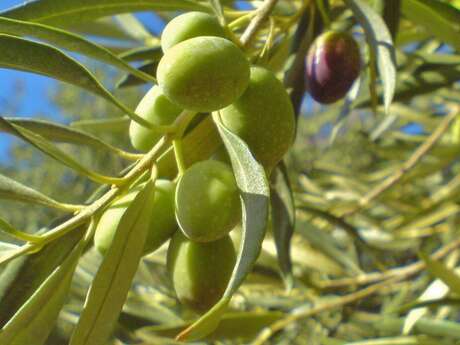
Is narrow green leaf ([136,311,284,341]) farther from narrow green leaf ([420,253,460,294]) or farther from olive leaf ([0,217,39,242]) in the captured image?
olive leaf ([0,217,39,242])

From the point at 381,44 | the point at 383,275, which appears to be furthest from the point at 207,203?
the point at 383,275

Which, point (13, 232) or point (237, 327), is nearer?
point (13, 232)

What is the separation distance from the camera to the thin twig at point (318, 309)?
168cm

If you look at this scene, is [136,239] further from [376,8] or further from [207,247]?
[376,8]

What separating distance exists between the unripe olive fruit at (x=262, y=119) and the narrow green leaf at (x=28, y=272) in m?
0.23

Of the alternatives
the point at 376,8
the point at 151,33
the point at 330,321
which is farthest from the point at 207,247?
the point at 330,321

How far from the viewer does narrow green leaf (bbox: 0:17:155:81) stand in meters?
0.83

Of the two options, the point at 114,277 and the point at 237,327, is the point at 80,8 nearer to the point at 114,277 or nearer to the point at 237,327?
the point at 114,277

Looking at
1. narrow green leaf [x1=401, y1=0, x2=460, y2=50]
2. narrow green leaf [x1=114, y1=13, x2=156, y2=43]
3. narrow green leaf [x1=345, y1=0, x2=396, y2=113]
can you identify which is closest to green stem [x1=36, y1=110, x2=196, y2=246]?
narrow green leaf [x1=345, y1=0, x2=396, y2=113]

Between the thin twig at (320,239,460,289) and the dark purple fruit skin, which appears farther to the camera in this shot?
the thin twig at (320,239,460,289)

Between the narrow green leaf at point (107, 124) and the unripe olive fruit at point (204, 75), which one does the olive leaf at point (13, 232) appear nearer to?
the unripe olive fruit at point (204, 75)

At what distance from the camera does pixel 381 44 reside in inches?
38.9

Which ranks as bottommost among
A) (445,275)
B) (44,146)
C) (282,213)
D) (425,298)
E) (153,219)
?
(425,298)

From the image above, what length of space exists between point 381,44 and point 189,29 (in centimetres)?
28
